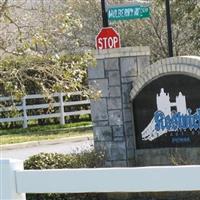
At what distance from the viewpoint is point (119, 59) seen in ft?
34.7

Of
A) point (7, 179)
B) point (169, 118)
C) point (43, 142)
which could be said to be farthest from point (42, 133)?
point (7, 179)

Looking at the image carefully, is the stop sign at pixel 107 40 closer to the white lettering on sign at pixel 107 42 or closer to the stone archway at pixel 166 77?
the white lettering on sign at pixel 107 42

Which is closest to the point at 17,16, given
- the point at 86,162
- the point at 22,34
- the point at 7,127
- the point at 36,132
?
the point at 22,34

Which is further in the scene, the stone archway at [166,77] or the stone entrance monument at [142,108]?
the stone entrance monument at [142,108]

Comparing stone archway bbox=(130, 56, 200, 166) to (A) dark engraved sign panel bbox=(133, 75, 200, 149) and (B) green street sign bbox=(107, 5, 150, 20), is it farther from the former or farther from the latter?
(B) green street sign bbox=(107, 5, 150, 20)

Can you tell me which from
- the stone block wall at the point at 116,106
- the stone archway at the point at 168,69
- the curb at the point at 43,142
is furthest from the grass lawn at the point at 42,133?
the stone archway at the point at 168,69

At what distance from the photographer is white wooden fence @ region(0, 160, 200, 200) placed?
3.69 m

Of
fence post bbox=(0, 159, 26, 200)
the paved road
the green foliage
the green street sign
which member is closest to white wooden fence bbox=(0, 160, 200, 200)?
fence post bbox=(0, 159, 26, 200)

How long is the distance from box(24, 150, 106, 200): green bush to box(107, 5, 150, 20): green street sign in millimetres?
3618

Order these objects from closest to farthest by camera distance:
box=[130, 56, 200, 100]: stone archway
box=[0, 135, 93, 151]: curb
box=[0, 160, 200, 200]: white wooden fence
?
box=[0, 160, 200, 200]: white wooden fence
box=[130, 56, 200, 100]: stone archway
box=[0, 135, 93, 151]: curb

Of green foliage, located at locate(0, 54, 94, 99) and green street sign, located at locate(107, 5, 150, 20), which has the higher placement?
green street sign, located at locate(107, 5, 150, 20)

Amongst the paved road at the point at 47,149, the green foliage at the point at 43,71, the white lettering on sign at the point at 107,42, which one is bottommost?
the paved road at the point at 47,149

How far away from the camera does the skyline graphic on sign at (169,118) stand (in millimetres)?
10258

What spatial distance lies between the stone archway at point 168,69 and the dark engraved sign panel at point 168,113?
0.07 meters
